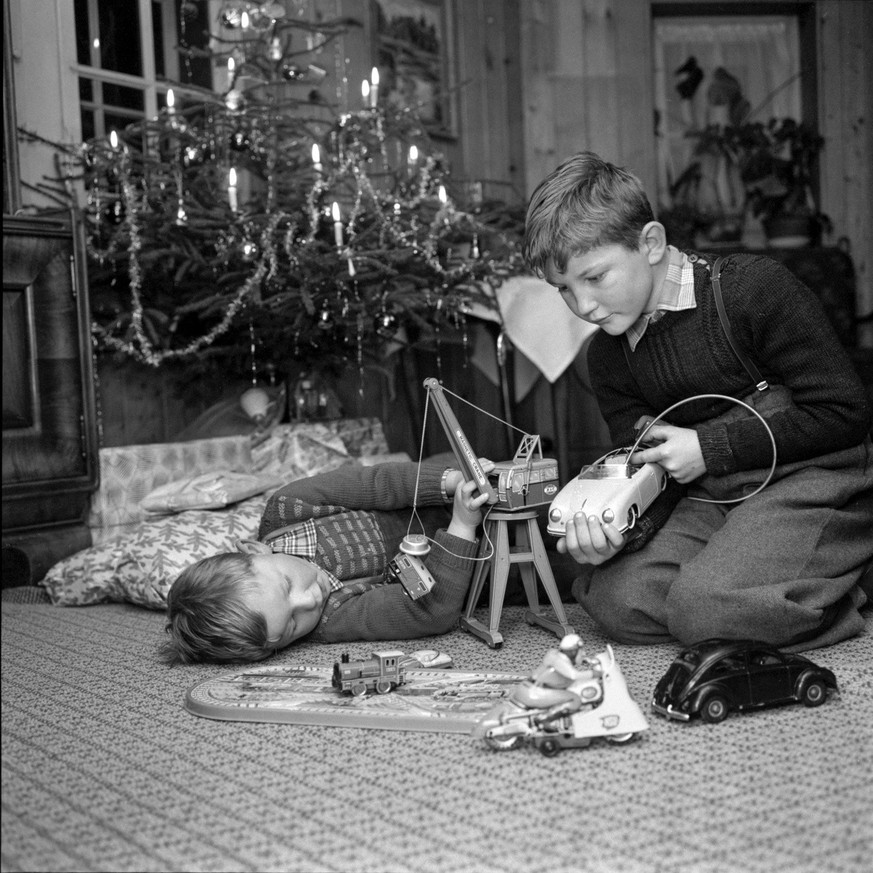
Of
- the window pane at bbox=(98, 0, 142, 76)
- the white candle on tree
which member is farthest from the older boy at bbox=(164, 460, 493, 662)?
the window pane at bbox=(98, 0, 142, 76)

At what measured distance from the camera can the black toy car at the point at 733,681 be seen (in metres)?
1.01

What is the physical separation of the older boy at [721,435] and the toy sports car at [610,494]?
2 cm

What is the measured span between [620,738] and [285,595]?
20.3 inches

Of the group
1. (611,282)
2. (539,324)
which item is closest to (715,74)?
(539,324)

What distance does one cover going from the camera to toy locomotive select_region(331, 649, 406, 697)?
114 cm

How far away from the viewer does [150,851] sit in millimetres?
791

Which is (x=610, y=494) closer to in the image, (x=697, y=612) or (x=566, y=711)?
(x=697, y=612)

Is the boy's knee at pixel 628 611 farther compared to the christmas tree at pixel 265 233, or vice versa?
the christmas tree at pixel 265 233

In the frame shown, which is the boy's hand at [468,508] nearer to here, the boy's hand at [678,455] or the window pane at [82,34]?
the boy's hand at [678,455]

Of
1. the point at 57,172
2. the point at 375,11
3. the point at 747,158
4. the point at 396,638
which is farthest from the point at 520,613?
the point at 747,158

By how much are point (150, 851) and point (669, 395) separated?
2.97 feet

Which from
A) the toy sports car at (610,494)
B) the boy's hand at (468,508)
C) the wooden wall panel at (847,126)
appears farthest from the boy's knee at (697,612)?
the wooden wall panel at (847,126)

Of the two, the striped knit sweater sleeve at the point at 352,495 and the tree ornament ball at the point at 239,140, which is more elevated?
the tree ornament ball at the point at 239,140

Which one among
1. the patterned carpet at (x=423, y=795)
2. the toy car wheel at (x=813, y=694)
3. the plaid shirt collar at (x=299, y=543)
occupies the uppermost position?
the plaid shirt collar at (x=299, y=543)
